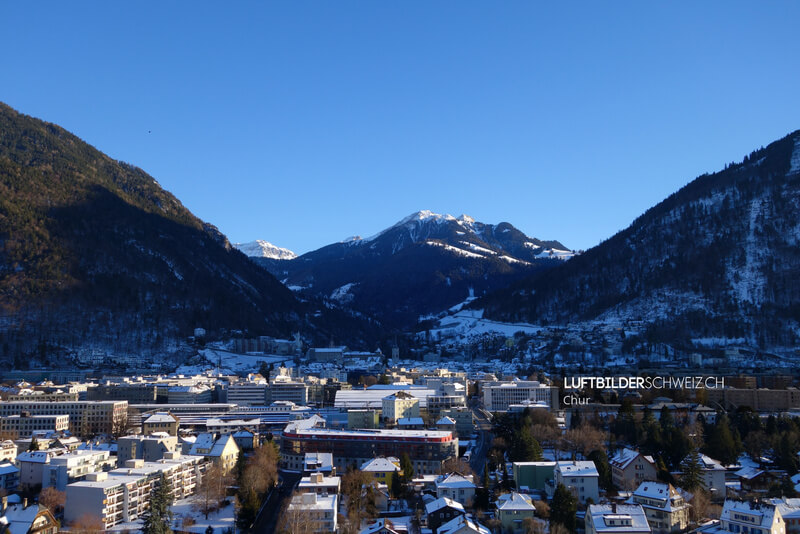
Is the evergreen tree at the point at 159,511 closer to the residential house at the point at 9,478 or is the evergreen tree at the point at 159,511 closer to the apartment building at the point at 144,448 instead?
the residential house at the point at 9,478

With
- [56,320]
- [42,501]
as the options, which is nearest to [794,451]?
[42,501]

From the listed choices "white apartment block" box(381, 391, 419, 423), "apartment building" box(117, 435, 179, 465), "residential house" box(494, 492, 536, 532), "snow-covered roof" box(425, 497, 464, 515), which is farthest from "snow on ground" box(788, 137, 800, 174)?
"apartment building" box(117, 435, 179, 465)

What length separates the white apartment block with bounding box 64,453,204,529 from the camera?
152ft

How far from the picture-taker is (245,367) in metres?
141

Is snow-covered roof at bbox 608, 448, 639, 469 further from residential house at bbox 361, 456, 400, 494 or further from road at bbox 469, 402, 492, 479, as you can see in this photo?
residential house at bbox 361, 456, 400, 494

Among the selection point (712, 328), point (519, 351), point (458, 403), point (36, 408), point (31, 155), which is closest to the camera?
point (36, 408)

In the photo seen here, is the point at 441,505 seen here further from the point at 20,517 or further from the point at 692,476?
the point at 20,517

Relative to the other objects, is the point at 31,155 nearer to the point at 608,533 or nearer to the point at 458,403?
the point at 458,403

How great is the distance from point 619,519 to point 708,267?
130 m

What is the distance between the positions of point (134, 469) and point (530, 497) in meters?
25.9

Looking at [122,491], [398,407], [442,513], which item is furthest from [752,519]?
[398,407]

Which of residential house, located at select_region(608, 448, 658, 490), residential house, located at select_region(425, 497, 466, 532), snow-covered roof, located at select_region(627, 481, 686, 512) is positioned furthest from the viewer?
residential house, located at select_region(608, 448, 658, 490)

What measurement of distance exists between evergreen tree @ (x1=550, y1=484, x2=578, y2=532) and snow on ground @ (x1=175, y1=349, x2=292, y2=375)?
315ft

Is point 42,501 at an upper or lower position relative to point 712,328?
lower
